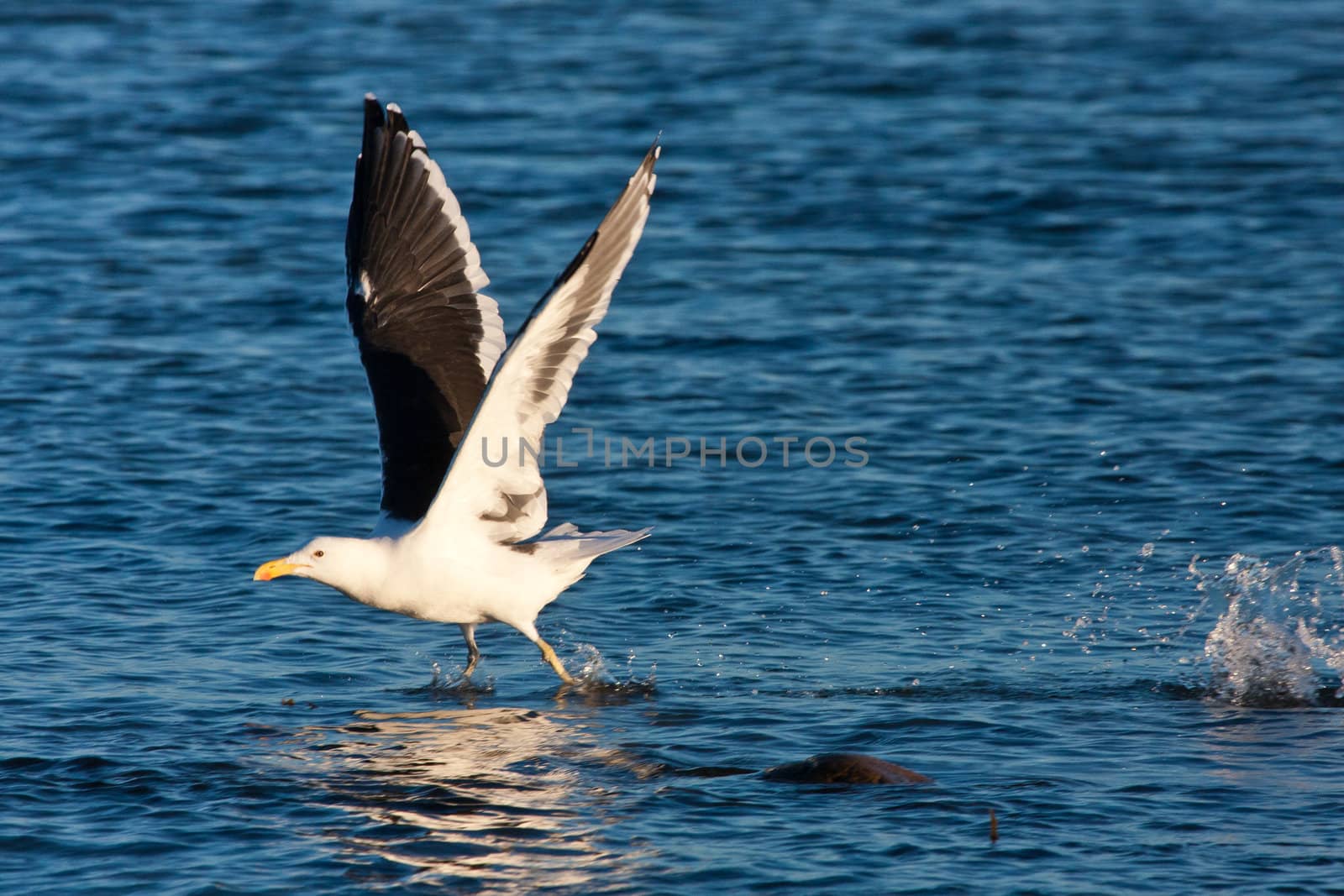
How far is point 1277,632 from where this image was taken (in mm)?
7977

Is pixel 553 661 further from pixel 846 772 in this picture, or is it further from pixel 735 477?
pixel 735 477

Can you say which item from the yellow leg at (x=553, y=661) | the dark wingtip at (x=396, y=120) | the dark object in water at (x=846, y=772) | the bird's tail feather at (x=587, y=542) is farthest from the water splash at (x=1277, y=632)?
the dark wingtip at (x=396, y=120)

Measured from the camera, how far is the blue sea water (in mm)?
6281

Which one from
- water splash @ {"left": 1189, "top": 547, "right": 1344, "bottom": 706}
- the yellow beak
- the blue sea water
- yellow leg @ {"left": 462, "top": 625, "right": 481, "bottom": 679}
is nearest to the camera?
the blue sea water

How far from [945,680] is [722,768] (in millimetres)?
1479

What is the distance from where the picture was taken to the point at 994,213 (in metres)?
16.2

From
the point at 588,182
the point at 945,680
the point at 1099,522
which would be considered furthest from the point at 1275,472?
the point at 588,182

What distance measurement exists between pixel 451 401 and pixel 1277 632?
4003 millimetres

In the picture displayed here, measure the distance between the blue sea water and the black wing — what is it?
1.09 m

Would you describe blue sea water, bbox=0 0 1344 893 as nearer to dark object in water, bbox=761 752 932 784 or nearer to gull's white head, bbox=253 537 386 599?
dark object in water, bbox=761 752 932 784

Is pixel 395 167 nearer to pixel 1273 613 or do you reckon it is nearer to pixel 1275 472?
pixel 1273 613

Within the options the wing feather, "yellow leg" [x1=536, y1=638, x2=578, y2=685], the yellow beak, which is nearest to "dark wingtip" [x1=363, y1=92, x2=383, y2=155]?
the wing feather

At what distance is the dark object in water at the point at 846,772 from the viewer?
6.48 meters

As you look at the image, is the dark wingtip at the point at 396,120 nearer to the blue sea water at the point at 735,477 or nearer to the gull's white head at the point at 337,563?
Answer: the gull's white head at the point at 337,563
